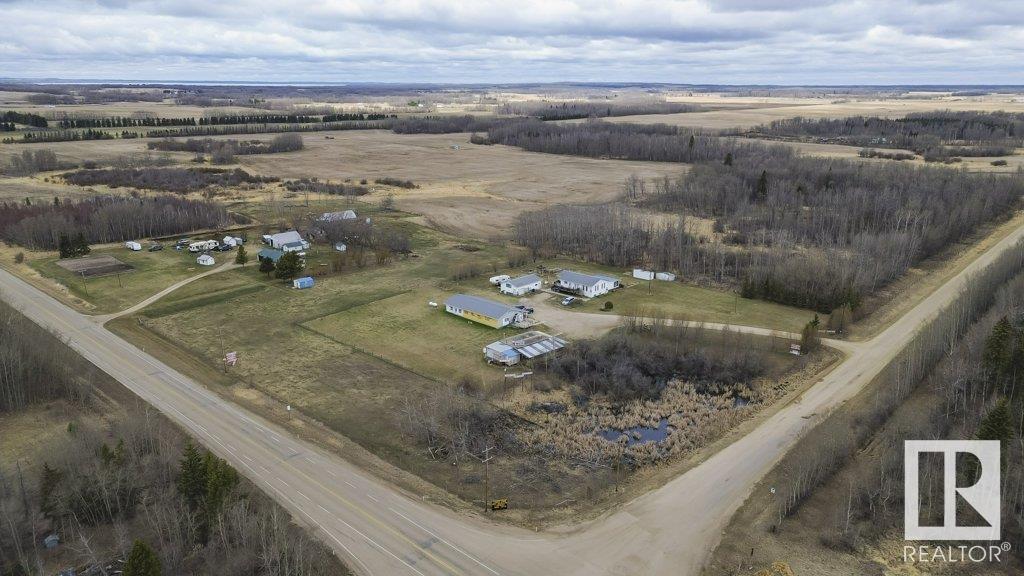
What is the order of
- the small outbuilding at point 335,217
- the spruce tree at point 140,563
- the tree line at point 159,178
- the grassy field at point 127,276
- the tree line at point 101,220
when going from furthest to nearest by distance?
1. the tree line at point 159,178
2. the small outbuilding at point 335,217
3. the tree line at point 101,220
4. the grassy field at point 127,276
5. the spruce tree at point 140,563

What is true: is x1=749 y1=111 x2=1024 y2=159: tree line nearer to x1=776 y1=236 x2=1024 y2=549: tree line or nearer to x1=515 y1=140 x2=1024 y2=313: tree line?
Answer: x1=515 y1=140 x2=1024 y2=313: tree line

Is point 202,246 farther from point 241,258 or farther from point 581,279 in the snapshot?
point 581,279

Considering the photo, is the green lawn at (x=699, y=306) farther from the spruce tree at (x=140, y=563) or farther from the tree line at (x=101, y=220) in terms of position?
the tree line at (x=101, y=220)

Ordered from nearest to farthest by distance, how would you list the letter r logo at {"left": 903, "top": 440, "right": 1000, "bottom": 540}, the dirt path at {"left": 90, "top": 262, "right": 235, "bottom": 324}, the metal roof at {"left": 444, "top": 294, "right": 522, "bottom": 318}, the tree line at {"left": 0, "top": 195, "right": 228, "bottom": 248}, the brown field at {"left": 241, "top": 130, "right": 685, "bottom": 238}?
1. the letter r logo at {"left": 903, "top": 440, "right": 1000, "bottom": 540}
2. the metal roof at {"left": 444, "top": 294, "right": 522, "bottom": 318}
3. the dirt path at {"left": 90, "top": 262, "right": 235, "bottom": 324}
4. the tree line at {"left": 0, "top": 195, "right": 228, "bottom": 248}
5. the brown field at {"left": 241, "top": 130, "right": 685, "bottom": 238}

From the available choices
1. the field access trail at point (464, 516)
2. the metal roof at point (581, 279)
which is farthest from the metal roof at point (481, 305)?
the field access trail at point (464, 516)

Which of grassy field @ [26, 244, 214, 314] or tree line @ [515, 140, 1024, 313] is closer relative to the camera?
grassy field @ [26, 244, 214, 314]

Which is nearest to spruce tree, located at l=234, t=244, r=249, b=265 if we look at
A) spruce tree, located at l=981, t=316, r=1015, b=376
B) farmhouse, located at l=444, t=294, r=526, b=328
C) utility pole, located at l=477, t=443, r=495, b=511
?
farmhouse, located at l=444, t=294, r=526, b=328

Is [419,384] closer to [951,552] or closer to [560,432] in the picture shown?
[560,432]

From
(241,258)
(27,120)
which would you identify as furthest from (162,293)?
(27,120)
